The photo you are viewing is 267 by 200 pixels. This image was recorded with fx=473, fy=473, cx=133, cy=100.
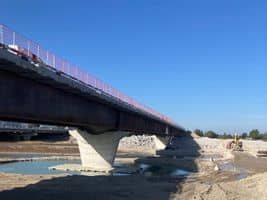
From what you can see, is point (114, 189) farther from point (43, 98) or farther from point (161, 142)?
point (161, 142)

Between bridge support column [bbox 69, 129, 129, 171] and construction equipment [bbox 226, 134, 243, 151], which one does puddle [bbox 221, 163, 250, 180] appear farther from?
construction equipment [bbox 226, 134, 243, 151]

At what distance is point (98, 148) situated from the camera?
200 feet

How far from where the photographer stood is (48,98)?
31922 millimetres

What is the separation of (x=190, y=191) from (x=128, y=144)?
339 feet

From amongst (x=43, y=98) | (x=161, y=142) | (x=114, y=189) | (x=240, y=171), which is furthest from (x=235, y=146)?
(x=43, y=98)

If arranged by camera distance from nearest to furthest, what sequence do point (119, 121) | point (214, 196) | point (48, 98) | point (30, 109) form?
point (30, 109) → point (48, 98) → point (214, 196) → point (119, 121)

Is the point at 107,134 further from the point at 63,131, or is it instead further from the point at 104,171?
the point at 63,131

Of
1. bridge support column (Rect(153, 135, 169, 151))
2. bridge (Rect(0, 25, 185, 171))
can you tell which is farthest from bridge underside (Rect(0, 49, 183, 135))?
bridge support column (Rect(153, 135, 169, 151))

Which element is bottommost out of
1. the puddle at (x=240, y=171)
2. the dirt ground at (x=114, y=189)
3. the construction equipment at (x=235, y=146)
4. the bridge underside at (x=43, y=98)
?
the puddle at (x=240, y=171)

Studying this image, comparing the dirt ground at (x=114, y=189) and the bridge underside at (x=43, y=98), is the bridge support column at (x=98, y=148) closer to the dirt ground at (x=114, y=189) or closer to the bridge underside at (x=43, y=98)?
the bridge underside at (x=43, y=98)

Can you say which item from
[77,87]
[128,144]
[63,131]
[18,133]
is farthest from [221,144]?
[77,87]

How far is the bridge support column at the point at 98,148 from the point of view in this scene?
2371 inches

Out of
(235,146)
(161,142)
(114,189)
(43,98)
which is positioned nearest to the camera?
(43,98)

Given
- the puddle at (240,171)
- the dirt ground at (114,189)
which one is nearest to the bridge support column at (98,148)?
the dirt ground at (114,189)
